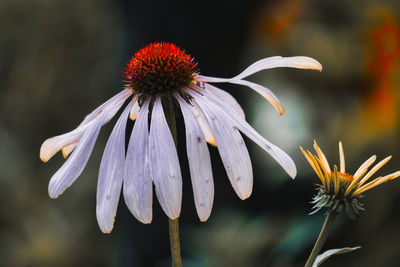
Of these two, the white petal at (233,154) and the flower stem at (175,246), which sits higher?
the white petal at (233,154)

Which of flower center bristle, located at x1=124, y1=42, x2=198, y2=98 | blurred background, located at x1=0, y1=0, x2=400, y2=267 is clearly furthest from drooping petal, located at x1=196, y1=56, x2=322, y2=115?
blurred background, located at x1=0, y1=0, x2=400, y2=267

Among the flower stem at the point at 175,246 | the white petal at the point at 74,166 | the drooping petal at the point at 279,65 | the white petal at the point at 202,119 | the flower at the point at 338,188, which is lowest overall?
the flower stem at the point at 175,246

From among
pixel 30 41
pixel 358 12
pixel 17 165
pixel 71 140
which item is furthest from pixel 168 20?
pixel 30 41

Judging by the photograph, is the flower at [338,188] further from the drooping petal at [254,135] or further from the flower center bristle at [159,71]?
the flower center bristle at [159,71]

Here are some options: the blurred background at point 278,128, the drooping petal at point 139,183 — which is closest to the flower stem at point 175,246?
the drooping petal at point 139,183

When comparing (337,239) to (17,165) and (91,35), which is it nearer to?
(17,165)

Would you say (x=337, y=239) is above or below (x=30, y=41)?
below

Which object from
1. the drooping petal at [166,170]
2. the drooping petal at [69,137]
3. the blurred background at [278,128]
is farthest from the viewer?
the blurred background at [278,128]

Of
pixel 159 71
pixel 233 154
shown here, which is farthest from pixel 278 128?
pixel 233 154
